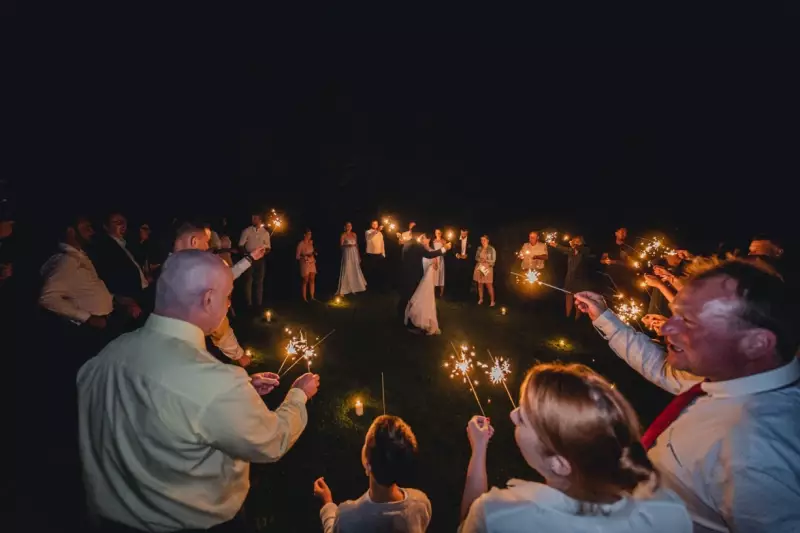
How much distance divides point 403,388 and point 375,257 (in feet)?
25.7

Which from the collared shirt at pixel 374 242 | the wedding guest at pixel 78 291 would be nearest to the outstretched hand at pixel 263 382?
the wedding guest at pixel 78 291

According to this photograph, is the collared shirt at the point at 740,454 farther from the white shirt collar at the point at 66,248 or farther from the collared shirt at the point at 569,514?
the white shirt collar at the point at 66,248

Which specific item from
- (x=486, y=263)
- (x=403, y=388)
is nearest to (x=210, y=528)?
(x=403, y=388)

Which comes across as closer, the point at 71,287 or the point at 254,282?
the point at 71,287

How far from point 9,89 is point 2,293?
31.3ft

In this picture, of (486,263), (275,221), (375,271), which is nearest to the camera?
(275,221)

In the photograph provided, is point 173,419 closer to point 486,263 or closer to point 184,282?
point 184,282

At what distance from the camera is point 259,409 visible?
227 centimetres

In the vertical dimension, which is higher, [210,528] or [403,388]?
[210,528]

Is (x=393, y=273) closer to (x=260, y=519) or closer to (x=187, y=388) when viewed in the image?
(x=260, y=519)

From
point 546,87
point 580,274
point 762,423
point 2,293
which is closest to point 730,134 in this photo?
point 546,87

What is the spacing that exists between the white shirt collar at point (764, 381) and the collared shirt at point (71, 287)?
7006mm

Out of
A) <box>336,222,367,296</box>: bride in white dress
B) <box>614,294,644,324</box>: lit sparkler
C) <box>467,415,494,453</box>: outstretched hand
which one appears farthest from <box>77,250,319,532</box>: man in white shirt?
<box>336,222,367,296</box>: bride in white dress

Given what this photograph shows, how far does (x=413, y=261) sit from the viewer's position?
9141 millimetres
